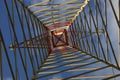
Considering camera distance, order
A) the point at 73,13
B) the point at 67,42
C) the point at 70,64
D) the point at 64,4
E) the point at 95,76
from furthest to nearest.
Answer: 1. the point at 67,42
2. the point at 73,13
3. the point at 64,4
4. the point at 70,64
5. the point at 95,76

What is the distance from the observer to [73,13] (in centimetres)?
1973

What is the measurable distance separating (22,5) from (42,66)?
338 centimetres

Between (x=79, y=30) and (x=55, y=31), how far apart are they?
10316 millimetres

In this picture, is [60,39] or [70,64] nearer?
[70,64]

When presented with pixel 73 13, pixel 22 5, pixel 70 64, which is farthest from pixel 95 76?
pixel 73 13

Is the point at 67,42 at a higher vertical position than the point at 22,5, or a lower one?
lower

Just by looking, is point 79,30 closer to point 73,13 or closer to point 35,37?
point 73,13

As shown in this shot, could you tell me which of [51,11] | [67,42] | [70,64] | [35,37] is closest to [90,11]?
[70,64]

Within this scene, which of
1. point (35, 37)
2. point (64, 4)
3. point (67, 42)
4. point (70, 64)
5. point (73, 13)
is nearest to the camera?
point (70, 64)

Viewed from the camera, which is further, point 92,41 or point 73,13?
point 73,13

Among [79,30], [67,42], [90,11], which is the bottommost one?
[67,42]

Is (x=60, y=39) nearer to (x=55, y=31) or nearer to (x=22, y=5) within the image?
(x=55, y=31)

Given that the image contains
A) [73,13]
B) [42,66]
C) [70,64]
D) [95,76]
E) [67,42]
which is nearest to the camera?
[95,76]

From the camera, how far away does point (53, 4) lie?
57.3 feet
